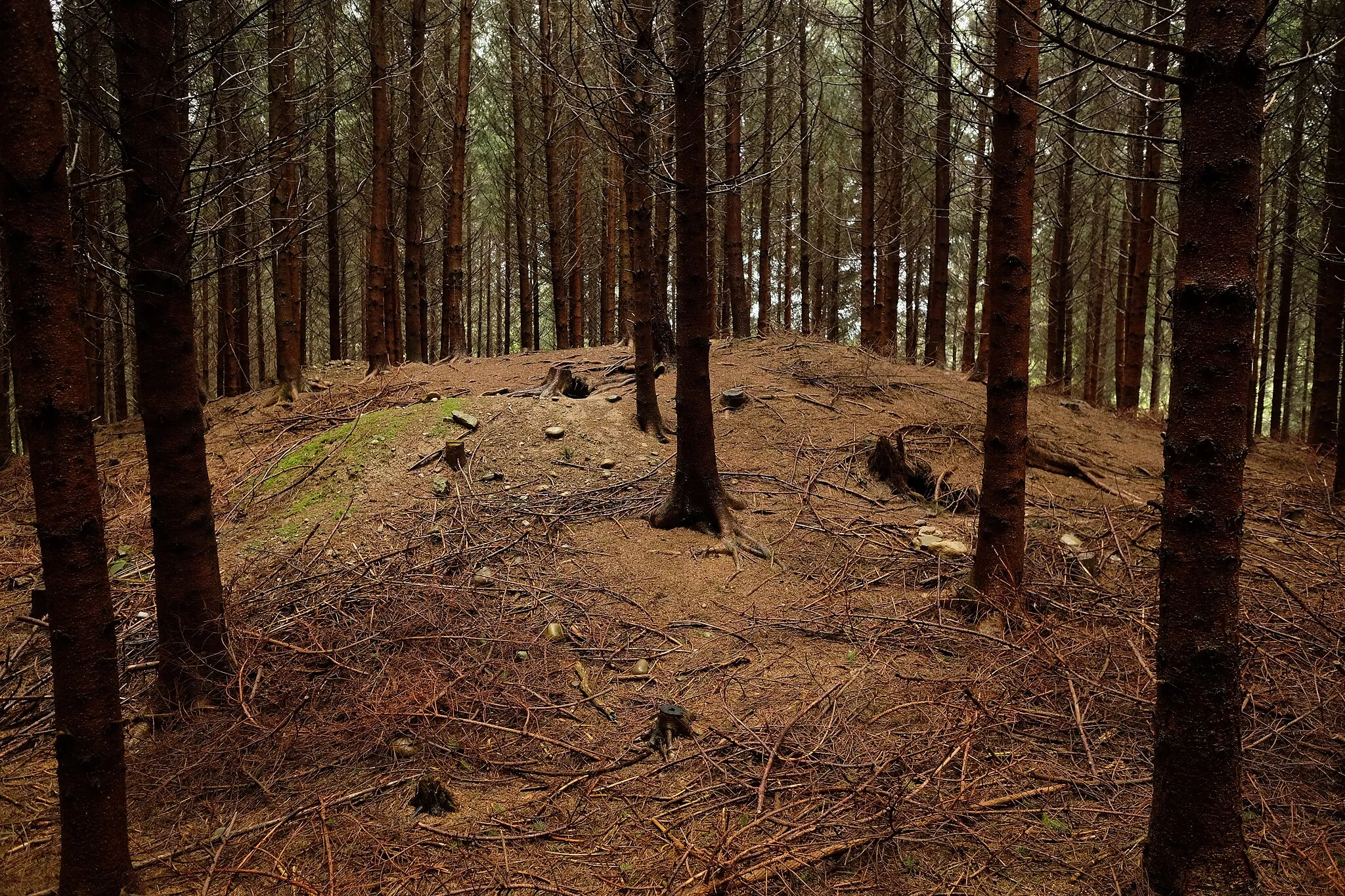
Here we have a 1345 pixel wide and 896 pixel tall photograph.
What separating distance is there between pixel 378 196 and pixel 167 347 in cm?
754

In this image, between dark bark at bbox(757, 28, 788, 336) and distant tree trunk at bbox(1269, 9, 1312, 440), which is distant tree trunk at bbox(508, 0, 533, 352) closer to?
dark bark at bbox(757, 28, 788, 336)

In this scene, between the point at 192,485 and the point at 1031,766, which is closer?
the point at 1031,766

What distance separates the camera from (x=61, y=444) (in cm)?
233

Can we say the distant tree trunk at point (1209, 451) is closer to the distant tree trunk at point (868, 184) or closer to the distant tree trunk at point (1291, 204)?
the distant tree trunk at point (1291, 204)

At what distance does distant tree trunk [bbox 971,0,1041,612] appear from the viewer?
437 centimetres

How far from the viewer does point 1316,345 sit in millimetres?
10008

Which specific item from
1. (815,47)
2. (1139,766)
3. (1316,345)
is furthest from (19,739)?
(815,47)

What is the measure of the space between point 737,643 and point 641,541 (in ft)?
4.66

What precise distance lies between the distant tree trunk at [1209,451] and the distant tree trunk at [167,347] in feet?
14.1

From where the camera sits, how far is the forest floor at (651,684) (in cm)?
276

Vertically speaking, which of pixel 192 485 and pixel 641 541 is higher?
pixel 192 485

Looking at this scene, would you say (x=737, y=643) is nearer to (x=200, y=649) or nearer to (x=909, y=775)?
(x=909, y=775)

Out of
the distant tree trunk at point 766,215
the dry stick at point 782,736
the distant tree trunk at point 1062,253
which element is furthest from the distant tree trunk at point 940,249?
the dry stick at point 782,736

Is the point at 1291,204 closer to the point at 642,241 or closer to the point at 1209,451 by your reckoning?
the point at 642,241
